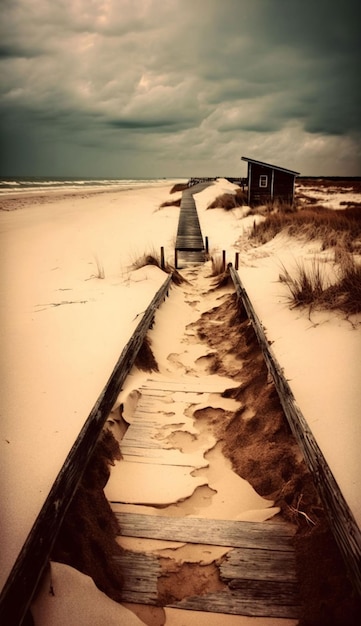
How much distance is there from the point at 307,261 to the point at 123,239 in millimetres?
7114

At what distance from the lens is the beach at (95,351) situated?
2.74 meters

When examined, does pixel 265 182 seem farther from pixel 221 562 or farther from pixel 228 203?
pixel 221 562

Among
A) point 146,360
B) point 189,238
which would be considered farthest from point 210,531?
point 189,238

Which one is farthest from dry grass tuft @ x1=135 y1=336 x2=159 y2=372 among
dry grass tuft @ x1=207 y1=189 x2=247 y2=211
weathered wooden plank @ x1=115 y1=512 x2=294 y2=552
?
dry grass tuft @ x1=207 y1=189 x2=247 y2=211

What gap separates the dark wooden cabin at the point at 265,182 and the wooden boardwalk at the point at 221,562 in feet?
74.0

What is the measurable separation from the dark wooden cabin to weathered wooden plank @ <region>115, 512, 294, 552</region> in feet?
74.0

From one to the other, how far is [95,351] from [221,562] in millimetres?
3044

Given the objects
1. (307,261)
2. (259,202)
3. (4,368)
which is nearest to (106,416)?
(4,368)

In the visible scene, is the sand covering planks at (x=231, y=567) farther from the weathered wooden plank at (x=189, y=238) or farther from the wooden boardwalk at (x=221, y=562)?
the weathered wooden plank at (x=189, y=238)

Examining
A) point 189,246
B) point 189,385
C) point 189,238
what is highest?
point 189,238

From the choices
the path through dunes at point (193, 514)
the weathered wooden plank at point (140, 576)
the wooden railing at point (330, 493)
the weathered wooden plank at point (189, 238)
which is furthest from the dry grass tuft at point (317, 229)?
the weathered wooden plank at point (140, 576)

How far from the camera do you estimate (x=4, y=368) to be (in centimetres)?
432

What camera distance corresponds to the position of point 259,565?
7.11ft

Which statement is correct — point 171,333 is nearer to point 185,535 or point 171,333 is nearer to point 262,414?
point 262,414
